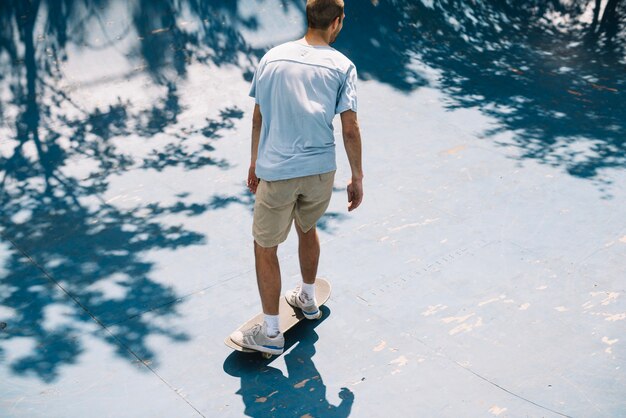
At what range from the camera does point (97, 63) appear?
7.55 meters

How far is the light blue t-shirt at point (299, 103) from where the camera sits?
3.46 metres

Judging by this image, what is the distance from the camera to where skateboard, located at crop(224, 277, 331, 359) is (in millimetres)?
3824

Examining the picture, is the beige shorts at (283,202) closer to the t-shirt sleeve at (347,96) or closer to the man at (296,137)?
the man at (296,137)

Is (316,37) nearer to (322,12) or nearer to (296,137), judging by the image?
(322,12)

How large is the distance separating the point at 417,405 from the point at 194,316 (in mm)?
1470

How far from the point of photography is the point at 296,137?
11.6ft

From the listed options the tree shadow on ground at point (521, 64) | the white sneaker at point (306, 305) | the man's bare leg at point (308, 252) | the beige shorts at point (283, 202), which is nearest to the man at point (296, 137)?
the beige shorts at point (283, 202)

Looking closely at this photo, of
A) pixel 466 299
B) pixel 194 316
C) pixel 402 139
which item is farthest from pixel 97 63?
pixel 466 299

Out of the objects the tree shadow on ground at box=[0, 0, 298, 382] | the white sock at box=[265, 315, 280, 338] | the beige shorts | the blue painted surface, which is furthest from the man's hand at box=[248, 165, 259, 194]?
the tree shadow on ground at box=[0, 0, 298, 382]

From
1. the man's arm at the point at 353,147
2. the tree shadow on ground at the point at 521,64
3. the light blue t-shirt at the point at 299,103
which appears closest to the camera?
the light blue t-shirt at the point at 299,103

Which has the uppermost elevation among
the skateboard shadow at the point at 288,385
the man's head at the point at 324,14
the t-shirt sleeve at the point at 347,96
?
the man's head at the point at 324,14

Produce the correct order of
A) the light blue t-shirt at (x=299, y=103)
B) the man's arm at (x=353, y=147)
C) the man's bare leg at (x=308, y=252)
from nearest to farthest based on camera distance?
the light blue t-shirt at (x=299, y=103), the man's arm at (x=353, y=147), the man's bare leg at (x=308, y=252)

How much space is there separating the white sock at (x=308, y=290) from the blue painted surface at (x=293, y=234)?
0.63ft

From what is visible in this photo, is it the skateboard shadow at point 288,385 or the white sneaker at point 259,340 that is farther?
the white sneaker at point 259,340
